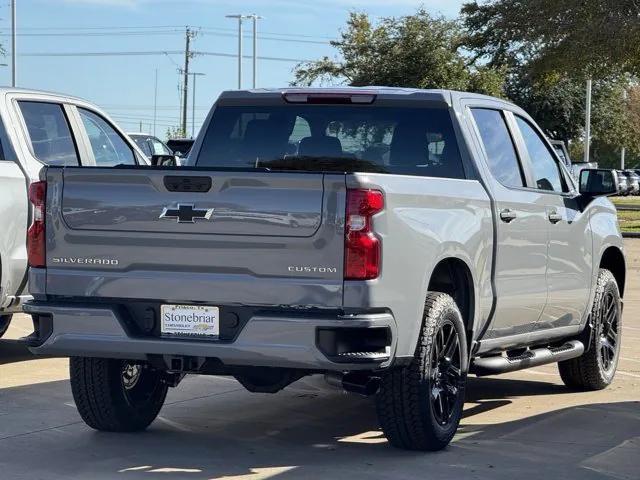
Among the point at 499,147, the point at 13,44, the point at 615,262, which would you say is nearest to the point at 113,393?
the point at 499,147

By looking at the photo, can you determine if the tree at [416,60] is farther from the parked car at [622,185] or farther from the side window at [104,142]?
the side window at [104,142]

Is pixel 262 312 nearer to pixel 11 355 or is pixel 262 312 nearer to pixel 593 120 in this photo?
pixel 11 355

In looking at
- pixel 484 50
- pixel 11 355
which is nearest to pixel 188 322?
pixel 11 355

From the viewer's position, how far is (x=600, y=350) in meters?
10.2

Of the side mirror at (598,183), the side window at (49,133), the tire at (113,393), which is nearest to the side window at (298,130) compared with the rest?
the tire at (113,393)

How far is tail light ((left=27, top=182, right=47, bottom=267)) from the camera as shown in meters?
7.44

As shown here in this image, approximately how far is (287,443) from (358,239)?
5.41 ft

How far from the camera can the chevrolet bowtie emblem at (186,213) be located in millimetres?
7100

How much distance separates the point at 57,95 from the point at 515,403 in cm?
467

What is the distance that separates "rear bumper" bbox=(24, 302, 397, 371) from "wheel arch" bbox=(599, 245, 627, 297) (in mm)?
3870

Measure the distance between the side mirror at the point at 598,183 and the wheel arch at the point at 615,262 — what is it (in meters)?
0.78

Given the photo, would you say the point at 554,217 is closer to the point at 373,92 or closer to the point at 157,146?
the point at 373,92

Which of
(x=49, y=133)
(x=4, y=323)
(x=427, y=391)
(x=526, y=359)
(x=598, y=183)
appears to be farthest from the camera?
(x=4, y=323)

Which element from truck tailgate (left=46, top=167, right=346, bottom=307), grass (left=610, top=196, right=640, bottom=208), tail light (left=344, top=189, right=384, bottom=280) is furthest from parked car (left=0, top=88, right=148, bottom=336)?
grass (left=610, top=196, right=640, bottom=208)
